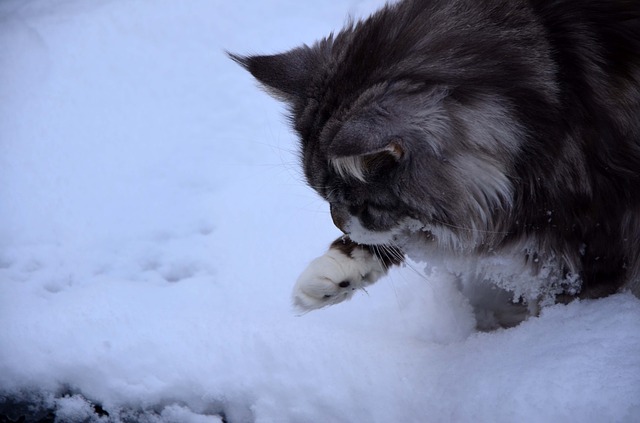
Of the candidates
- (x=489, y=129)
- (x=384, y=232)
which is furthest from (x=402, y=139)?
(x=384, y=232)

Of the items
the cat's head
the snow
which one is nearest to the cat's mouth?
the cat's head

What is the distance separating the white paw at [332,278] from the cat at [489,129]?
6.8 inches

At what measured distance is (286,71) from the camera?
1.71 m

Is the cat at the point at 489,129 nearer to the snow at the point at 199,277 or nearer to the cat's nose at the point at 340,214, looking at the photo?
the cat's nose at the point at 340,214

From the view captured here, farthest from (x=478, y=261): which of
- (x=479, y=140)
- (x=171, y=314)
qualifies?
(x=171, y=314)

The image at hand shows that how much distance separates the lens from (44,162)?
2.79 meters

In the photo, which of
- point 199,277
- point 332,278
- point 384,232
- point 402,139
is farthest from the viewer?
point 199,277

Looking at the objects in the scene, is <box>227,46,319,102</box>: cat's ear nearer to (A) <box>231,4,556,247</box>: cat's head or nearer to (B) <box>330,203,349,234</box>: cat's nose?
(A) <box>231,4,556,247</box>: cat's head

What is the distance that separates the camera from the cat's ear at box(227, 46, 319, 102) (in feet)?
5.50

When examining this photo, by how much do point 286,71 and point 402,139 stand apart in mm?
488

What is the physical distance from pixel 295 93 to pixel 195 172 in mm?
1164

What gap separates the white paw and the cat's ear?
18.9 inches

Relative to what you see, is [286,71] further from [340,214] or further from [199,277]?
[199,277]

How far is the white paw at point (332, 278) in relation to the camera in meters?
1.82
